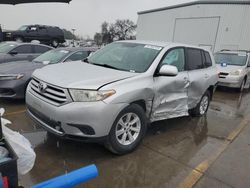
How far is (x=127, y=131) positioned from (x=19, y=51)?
23.1 ft

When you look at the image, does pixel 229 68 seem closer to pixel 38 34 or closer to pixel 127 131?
pixel 127 131

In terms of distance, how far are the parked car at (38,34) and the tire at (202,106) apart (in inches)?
746

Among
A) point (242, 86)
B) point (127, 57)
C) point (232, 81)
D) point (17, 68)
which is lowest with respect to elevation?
point (242, 86)

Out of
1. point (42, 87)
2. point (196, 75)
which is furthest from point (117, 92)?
point (196, 75)

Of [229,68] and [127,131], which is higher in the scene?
[229,68]

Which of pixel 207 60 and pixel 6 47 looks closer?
pixel 207 60

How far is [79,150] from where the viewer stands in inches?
147

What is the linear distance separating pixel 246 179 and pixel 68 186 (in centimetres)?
278

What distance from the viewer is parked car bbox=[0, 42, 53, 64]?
27.6ft

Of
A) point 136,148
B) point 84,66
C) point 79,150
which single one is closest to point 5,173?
point 79,150

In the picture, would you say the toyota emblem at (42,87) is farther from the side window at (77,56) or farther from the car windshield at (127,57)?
the side window at (77,56)

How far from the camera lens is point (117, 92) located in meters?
3.33

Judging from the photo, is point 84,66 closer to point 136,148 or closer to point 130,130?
Answer: point 130,130

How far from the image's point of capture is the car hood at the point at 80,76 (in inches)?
129
